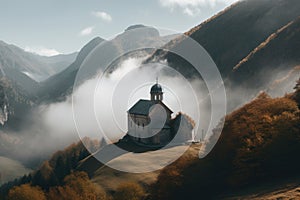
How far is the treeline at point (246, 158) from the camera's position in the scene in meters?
56.6

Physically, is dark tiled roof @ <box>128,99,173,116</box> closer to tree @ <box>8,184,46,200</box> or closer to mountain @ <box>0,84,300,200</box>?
mountain @ <box>0,84,300,200</box>

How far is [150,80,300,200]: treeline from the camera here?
56594 mm

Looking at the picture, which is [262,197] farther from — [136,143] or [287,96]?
[136,143]

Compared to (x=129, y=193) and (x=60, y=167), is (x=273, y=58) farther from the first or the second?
(x=129, y=193)

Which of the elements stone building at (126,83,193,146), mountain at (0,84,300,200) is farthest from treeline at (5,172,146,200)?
stone building at (126,83,193,146)

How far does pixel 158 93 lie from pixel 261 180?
5477cm

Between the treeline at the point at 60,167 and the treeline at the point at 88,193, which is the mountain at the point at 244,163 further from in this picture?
the treeline at the point at 60,167

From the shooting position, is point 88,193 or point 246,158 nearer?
point 246,158

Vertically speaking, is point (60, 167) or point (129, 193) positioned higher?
point (60, 167)

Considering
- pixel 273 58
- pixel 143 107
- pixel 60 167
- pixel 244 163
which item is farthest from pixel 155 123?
pixel 273 58

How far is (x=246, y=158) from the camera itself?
58.9 meters

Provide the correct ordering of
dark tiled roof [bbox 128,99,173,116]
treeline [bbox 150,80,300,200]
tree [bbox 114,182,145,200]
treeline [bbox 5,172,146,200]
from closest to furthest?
treeline [bbox 150,80,300,200]
tree [bbox 114,182,145,200]
treeline [bbox 5,172,146,200]
dark tiled roof [bbox 128,99,173,116]

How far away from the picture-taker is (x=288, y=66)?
5674 inches

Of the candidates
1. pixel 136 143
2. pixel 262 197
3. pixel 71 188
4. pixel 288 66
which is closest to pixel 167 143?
pixel 136 143
